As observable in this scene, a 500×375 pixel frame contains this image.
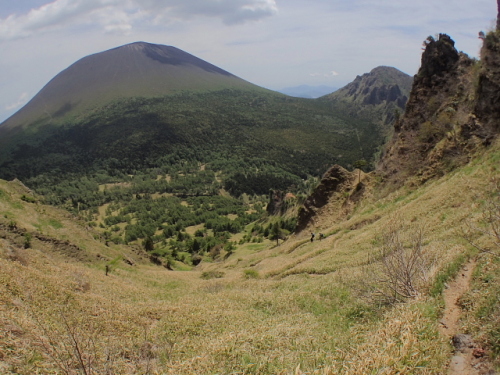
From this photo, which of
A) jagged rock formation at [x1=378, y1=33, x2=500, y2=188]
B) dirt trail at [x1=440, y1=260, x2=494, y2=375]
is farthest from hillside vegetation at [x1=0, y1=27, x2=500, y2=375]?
jagged rock formation at [x1=378, y1=33, x2=500, y2=188]

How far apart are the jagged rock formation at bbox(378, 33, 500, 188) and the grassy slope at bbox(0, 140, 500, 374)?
14.3 ft

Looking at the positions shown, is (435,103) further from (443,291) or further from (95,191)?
(95,191)

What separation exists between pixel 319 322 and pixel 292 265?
11.4 m

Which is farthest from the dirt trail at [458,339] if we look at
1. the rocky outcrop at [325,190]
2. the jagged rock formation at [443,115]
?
the rocky outcrop at [325,190]

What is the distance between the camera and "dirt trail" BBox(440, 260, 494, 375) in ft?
17.2

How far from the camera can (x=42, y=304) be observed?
9.61m

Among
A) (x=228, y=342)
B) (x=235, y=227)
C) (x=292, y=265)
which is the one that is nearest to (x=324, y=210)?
(x=292, y=265)

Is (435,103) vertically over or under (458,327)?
over

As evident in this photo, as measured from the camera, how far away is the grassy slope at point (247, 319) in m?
5.96

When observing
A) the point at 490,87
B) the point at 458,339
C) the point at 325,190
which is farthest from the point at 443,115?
the point at 458,339

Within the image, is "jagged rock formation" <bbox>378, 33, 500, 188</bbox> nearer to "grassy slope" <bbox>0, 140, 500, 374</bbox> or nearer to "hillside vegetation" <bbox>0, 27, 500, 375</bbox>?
"hillside vegetation" <bbox>0, 27, 500, 375</bbox>

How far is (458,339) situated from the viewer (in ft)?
19.5

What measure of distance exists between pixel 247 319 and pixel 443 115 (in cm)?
2690

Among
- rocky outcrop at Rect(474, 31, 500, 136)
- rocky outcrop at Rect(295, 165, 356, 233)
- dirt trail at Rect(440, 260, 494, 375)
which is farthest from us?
rocky outcrop at Rect(295, 165, 356, 233)
